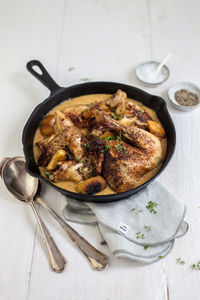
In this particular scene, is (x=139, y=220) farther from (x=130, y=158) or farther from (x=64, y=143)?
(x=64, y=143)

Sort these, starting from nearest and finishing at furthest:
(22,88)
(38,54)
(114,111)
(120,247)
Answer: (120,247)
(114,111)
(22,88)
(38,54)

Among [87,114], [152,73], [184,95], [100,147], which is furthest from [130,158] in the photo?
[152,73]

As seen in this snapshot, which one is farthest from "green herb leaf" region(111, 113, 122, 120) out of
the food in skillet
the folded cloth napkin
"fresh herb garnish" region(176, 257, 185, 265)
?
"fresh herb garnish" region(176, 257, 185, 265)

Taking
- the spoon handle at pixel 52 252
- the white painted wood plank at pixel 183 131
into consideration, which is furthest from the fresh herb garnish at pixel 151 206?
the spoon handle at pixel 52 252

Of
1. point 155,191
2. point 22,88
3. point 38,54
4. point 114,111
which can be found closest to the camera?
point 155,191

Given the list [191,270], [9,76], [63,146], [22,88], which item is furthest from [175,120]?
[9,76]

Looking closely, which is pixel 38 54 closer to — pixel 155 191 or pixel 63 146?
pixel 63 146

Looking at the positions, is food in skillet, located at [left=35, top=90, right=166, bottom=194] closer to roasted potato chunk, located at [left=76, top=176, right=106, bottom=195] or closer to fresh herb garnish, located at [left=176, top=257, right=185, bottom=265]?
roasted potato chunk, located at [left=76, top=176, right=106, bottom=195]

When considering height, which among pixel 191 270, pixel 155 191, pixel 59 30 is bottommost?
pixel 191 270
